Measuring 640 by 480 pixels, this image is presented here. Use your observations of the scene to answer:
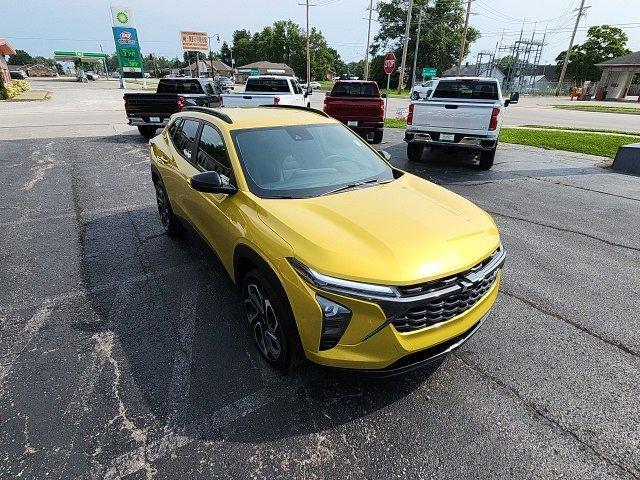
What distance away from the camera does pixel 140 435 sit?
229cm

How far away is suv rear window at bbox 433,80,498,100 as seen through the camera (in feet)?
33.4

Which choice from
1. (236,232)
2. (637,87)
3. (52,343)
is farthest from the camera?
(637,87)

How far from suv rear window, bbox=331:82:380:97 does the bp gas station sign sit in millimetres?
36669

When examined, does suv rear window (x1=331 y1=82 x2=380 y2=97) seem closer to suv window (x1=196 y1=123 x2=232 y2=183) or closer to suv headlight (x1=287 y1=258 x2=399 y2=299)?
suv window (x1=196 y1=123 x2=232 y2=183)

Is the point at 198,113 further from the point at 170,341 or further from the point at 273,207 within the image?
the point at 170,341

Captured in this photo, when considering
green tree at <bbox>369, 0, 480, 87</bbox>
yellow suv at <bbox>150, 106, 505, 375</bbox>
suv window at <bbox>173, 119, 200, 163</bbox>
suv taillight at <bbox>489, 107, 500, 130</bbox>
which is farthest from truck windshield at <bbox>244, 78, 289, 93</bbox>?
green tree at <bbox>369, 0, 480, 87</bbox>

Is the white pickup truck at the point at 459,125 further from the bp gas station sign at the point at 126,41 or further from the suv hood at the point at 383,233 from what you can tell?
the bp gas station sign at the point at 126,41

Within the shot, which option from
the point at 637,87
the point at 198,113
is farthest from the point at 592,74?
the point at 198,113

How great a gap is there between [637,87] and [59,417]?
227 feet

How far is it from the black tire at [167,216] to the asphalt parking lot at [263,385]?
21 centimetres

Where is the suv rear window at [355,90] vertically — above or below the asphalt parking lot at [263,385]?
above

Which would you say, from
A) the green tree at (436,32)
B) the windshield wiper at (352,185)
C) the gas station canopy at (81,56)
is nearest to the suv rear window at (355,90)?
the windshield wiper at (352,185)

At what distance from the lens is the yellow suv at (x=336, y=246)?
2133mm

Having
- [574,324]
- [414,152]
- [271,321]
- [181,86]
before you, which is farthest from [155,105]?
[574,324]
